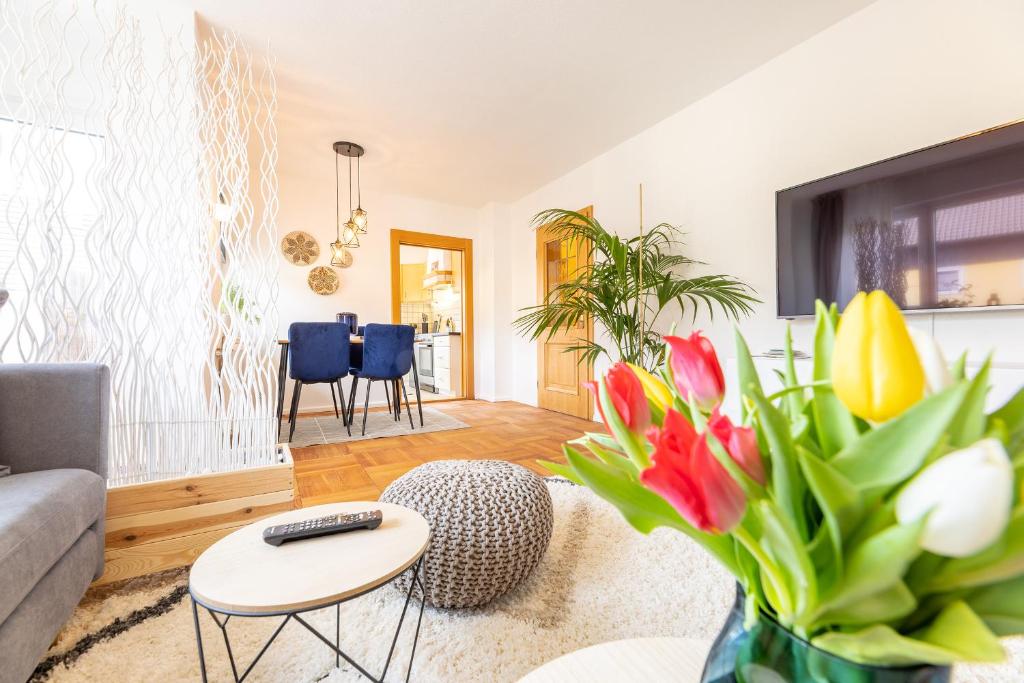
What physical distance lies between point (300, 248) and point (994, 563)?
16.1 ft

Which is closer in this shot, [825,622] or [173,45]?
[825,622]

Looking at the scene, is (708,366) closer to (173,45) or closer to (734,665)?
(734,665)

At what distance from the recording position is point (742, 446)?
0.30 meters

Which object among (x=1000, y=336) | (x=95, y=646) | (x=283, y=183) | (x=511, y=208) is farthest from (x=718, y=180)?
(x=283, y=183)

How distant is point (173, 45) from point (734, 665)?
122 inches

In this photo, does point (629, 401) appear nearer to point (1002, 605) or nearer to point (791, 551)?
point (791, 551)

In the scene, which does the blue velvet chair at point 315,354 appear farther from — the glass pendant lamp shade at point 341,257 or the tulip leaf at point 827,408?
the tulip leaf at point 827,408

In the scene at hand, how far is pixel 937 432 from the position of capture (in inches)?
9.7

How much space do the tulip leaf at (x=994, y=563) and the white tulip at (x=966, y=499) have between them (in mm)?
61

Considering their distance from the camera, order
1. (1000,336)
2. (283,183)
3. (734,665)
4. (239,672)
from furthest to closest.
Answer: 1. (283,183)
2. (1000,336)
3. (239,672)
4. (734,665)

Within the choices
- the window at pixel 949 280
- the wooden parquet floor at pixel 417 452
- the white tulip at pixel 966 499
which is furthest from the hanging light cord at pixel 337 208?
the white tulip at pixel 966 499

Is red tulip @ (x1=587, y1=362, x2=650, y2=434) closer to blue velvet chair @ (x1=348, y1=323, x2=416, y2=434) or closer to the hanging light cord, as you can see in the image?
blue velvet chair @ (x1=348, y1=323, x2=416, y2=434)

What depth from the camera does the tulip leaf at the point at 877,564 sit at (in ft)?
0.79

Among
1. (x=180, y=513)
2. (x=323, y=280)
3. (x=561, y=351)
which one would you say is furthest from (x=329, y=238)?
(x=180, y=513)
